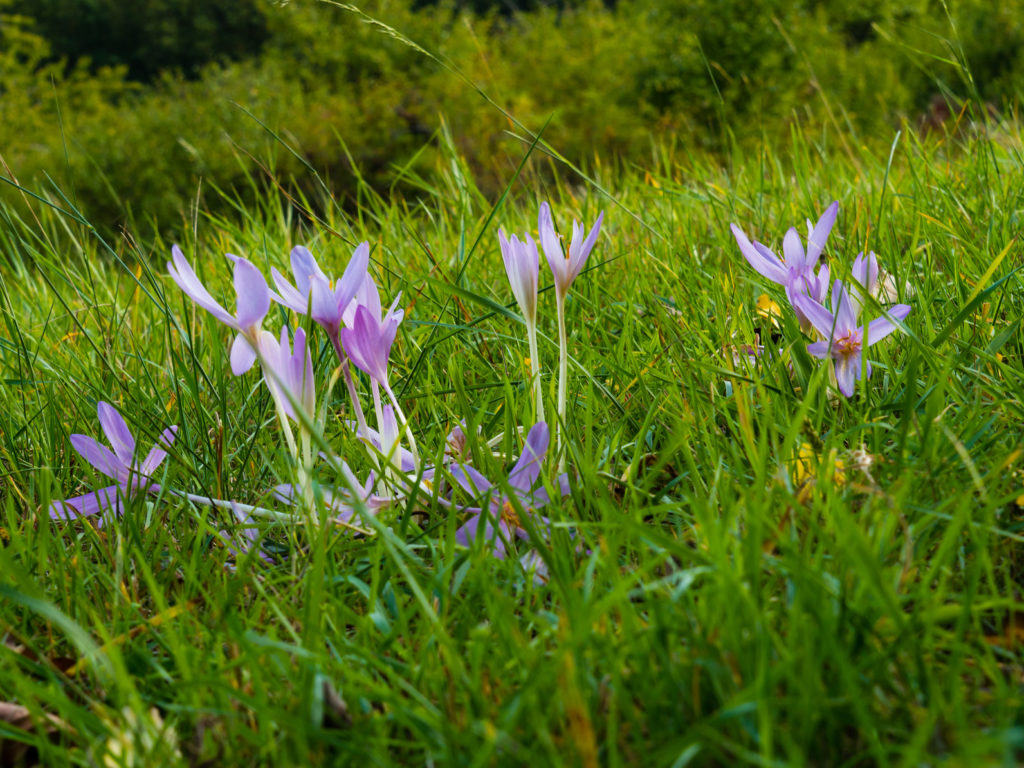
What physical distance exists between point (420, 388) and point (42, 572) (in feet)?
2.16

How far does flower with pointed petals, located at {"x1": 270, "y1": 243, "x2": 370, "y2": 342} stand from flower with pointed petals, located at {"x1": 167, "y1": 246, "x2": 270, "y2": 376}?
25 millimetres

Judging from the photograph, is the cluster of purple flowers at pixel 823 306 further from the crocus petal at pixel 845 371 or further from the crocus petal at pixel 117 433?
the crocus petal at pixel 117 433

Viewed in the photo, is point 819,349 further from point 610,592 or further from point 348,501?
point 348,501

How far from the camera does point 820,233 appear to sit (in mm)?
1096

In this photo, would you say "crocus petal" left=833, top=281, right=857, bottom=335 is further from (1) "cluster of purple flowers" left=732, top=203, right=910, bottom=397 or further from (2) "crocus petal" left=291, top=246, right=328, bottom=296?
(2) "crocus petal" left=291, top=246, right=328, bottom=296

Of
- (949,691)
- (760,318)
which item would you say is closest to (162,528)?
(949,691)

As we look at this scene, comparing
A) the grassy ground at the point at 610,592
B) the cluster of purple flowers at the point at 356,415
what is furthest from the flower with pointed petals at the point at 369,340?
the grassy ground at the point at 610,592

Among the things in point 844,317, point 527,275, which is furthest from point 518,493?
point 844,317

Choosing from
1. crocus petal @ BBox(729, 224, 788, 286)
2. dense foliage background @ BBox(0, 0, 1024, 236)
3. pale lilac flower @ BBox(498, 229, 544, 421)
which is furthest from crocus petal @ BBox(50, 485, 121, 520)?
dense foliage background @ BBox(0, 0, 1024, 236)

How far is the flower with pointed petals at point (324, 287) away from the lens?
93 centimetres

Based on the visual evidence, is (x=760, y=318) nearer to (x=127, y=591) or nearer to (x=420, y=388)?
(x=420, y=388)

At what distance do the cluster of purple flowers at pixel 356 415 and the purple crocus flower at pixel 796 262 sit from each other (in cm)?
25

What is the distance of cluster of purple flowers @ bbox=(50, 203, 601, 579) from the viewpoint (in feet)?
3.01

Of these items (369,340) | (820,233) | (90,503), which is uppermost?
(820,233)
